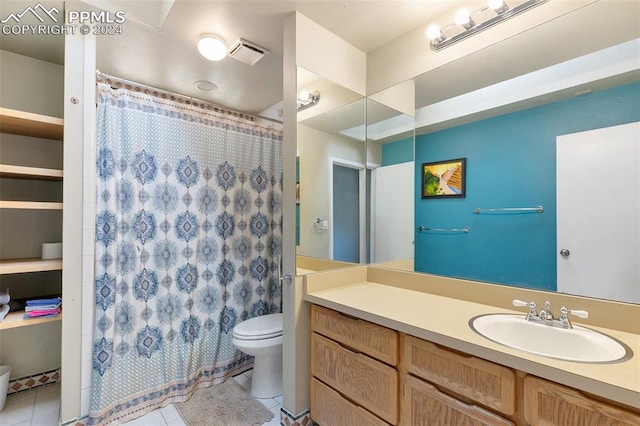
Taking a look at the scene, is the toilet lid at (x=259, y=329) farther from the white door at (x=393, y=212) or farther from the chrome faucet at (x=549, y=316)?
the chrome faucet at (x=549, y=316)

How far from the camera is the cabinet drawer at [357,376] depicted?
128 cm

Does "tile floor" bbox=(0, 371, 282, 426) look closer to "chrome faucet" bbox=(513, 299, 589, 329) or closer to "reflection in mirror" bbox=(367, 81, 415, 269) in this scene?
"reflection in mirror" bbox=(367, 81, 415, 269)

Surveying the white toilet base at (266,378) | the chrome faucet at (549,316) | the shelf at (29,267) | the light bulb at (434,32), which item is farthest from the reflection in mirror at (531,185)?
the shelf at (29,267)

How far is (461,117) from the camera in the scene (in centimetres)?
168

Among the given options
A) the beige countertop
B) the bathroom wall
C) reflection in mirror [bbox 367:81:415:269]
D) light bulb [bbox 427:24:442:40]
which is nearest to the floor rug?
the beige countertop

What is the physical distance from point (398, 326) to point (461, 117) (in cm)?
124

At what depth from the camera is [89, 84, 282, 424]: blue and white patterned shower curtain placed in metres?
1.77

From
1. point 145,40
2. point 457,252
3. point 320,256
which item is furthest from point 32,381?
point 457,252

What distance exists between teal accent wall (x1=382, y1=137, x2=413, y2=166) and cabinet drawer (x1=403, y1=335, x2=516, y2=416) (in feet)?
3.91

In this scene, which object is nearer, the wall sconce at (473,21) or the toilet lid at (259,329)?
the wall sconce at (473,21)

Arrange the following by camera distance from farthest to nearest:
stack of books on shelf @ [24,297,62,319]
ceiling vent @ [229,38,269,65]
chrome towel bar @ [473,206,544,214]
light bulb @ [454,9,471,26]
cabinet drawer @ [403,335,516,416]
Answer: ceiling vent @ [229,38,269,65] → stack of books on shelf @ [24,297,62,319] → light bulb @ [454,9,471,26] → chrome towel bar @ [473,206,544,214] → cabinet drawer @ [403,335,516,416]

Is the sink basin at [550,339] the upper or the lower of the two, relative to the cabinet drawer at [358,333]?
upper

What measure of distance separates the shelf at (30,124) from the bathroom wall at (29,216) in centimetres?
16

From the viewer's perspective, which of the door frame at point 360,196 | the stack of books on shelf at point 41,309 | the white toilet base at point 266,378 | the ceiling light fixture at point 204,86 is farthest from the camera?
the ceiling light fixture at point 204,86
